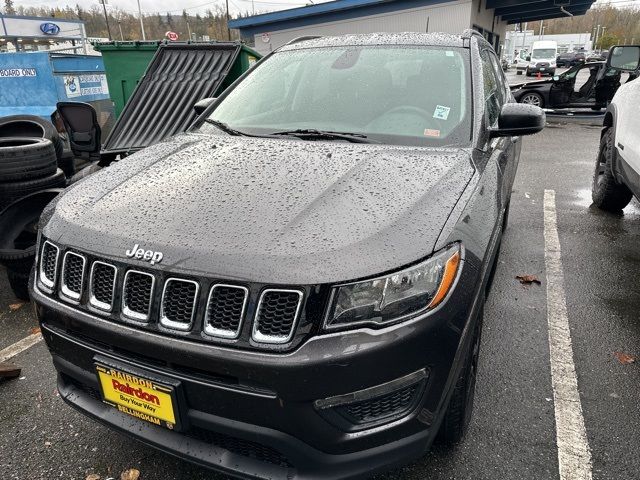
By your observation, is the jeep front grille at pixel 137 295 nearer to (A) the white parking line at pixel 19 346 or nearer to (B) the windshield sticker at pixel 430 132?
(B) the windshield sticker at pixel 430 132

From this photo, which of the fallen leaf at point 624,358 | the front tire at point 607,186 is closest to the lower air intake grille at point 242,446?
the fallen leaf at point 624,358

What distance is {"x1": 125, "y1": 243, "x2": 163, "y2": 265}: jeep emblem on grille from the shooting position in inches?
62.8

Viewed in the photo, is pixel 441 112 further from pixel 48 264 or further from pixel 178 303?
pixel 48 264

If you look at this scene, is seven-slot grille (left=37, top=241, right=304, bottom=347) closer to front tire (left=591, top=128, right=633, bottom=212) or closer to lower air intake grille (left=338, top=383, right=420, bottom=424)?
lower air intake grille (left=338, top=383, right=420, bottom=424)

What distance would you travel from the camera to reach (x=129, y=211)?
1844mm

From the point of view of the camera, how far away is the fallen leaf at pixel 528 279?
12.7ft

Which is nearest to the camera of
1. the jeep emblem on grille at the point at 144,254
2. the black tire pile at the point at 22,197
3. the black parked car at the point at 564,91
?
the jeep emblem on grille at the point at 144,254

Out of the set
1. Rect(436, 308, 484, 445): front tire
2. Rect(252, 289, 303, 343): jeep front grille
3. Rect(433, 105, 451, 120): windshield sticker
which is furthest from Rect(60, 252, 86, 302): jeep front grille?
Rect(433, 105, 451, 120): windshield sticker

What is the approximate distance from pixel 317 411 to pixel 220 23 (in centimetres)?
9013

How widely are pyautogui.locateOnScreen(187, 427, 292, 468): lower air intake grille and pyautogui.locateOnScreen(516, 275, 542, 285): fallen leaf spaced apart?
2.85 metres

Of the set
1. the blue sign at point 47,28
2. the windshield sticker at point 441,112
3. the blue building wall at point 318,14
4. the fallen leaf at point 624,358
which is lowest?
the fallen leaf at point 624,358

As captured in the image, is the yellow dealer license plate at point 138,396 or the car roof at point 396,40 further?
the car roof at point 396,40

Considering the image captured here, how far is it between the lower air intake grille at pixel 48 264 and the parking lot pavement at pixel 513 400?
0.86 meters

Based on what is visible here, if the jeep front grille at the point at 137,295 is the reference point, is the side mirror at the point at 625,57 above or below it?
above
